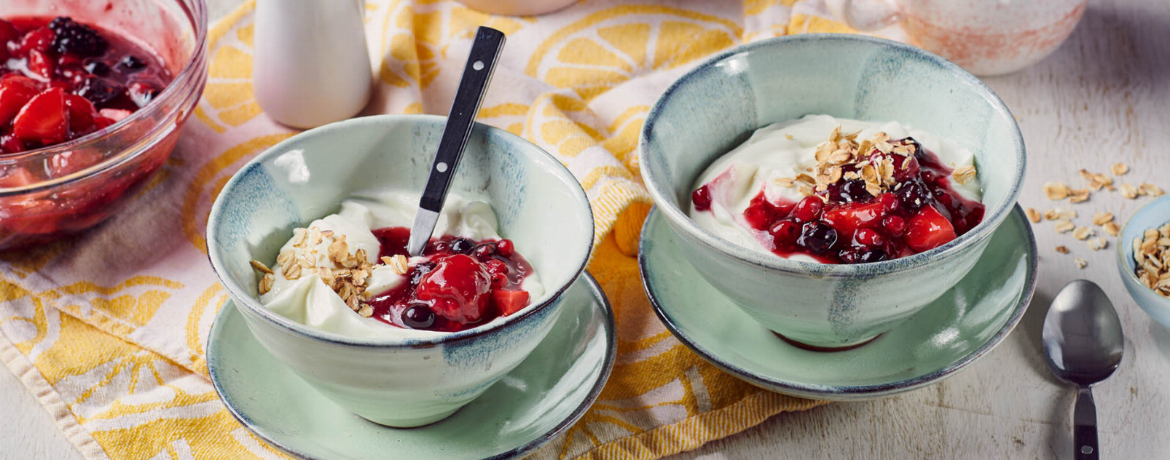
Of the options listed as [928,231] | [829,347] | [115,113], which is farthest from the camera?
[115,113]

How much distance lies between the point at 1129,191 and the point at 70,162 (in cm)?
194

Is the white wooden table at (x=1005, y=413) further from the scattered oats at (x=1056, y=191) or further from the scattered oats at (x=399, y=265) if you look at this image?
the scattered oats at (x=399, y=265)

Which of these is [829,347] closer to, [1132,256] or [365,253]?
[1132,256]

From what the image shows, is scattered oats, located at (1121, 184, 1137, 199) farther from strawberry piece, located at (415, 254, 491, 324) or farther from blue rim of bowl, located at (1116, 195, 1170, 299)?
strawberry piece, located at (415, 254, 491, 324)

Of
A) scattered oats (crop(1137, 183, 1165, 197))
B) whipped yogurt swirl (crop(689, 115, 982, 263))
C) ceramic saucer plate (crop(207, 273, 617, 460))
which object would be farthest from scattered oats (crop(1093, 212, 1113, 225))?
ceramic saucer plate (crop(207, 273, 617, 460))

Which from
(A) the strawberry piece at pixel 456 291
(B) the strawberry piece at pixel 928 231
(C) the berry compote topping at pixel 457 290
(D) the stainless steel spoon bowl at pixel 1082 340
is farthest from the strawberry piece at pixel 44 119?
(D) the stainless steel spoon bowl at pixel 1082 340

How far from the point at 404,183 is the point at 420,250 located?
0.16 metres

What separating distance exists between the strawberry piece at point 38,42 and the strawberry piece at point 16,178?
0.39m

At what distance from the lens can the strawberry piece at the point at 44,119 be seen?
1.74 metres

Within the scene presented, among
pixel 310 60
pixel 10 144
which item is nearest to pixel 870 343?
pixel 310 60

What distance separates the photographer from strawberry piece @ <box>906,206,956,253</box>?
1470 mm

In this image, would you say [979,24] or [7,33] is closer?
[7,33]


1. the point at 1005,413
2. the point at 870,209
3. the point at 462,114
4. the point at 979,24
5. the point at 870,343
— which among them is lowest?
the point at 1005,413

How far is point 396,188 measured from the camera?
169 cm
